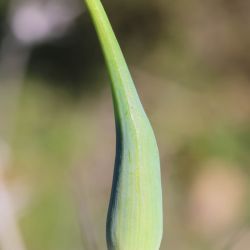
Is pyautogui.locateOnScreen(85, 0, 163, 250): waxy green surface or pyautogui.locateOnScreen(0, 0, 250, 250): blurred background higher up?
pyautogui.locateOnScreen(85, 0, 163, 250): waxy green surface

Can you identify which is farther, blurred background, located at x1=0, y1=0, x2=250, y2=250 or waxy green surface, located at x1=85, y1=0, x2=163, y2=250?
blurred background, located at x1=0, y1=0, x2=250, y2=250

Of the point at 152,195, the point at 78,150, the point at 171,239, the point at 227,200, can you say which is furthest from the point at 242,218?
the point at 152,195

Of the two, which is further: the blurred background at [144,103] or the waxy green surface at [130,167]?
the blurred background at [144,103]

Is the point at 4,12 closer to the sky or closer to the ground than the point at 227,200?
closer to the sky

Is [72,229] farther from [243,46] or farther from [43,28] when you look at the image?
[243,46]

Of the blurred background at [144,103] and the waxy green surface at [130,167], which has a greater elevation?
the waxy green surface at [130,167]
